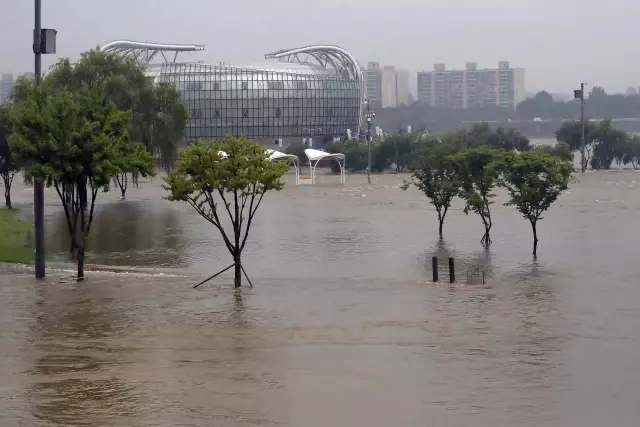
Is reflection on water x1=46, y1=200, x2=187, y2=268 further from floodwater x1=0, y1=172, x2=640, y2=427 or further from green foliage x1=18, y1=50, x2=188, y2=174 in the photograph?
green foliage x1=18, y1=50, x2=188, y2=174

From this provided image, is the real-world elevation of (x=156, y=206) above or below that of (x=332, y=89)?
below

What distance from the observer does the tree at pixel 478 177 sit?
32.4m

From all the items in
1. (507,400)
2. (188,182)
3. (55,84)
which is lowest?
(507,400)

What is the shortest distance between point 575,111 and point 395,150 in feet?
366

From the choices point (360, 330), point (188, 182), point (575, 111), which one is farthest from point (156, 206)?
point (575, 111)

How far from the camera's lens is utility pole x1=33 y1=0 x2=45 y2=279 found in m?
21.2

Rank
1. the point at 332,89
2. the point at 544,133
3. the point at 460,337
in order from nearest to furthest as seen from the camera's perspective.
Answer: the point at 460,337, the point at 332,89, the point at 544,133

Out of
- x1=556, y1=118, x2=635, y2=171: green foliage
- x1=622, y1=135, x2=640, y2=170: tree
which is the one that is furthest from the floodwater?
x1=622, y1=135, x2=640, y2=170: tree

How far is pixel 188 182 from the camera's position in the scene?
22391 millimetres

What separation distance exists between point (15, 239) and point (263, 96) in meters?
99.9

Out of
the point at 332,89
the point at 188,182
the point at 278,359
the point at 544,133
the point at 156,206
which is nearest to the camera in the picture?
the point at 278,359

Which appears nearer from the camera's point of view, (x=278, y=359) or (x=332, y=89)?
(x=278, y=359)

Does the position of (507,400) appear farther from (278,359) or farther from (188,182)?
(188,182)

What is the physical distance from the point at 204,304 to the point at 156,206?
3068 cm
